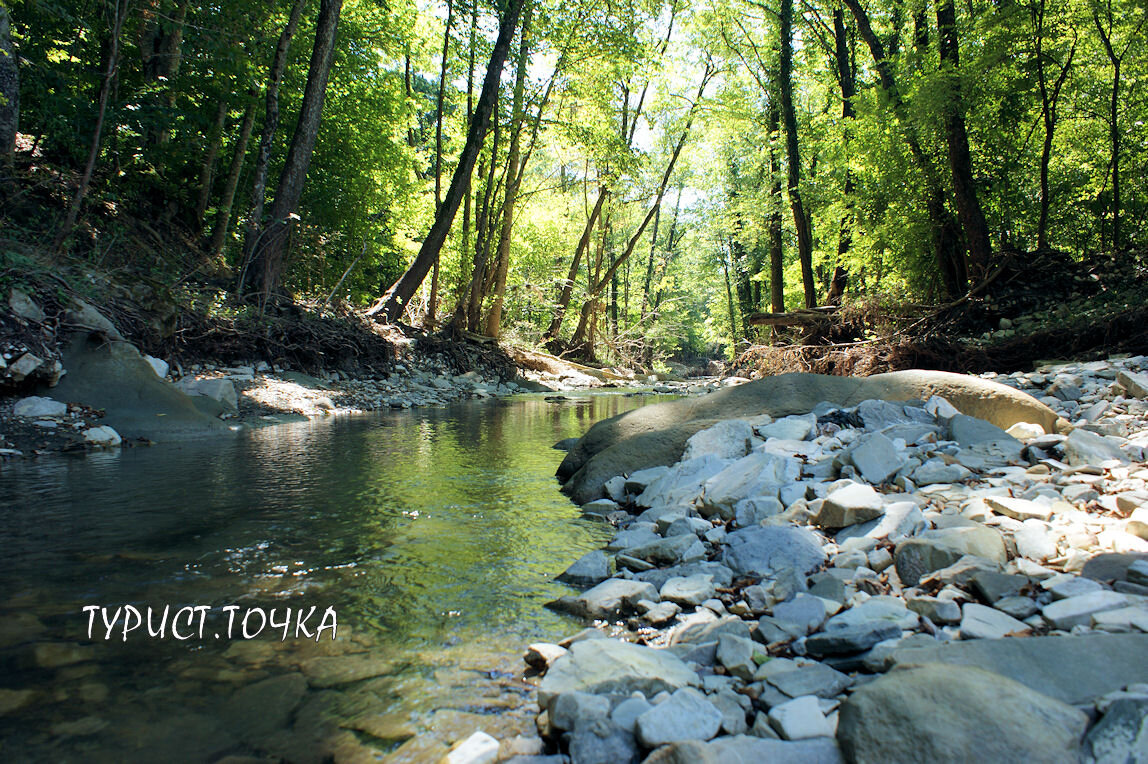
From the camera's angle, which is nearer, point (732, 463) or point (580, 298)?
point (732, 463)

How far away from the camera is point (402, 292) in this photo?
1531cm

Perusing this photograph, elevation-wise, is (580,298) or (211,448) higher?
(580,298)

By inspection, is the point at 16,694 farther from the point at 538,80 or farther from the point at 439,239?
the point at 538,80

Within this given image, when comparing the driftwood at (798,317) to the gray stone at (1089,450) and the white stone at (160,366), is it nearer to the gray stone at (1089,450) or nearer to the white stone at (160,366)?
the gray stone at (1089,450)

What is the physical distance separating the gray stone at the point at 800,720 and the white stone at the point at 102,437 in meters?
6.94

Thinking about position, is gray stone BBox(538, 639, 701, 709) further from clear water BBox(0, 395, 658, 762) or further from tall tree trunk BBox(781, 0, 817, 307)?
tall tree trunk BBox(781, 0, 817, 307)

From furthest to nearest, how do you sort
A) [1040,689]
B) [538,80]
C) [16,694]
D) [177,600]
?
1. [538,80]
2. [177,600]
3. [16,694]
4. [1040,689]

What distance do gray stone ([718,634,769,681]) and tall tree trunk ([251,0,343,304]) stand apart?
1112 cm

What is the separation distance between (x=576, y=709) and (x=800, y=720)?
0.62 m

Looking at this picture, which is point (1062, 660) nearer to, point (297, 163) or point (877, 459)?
point (877, 459)

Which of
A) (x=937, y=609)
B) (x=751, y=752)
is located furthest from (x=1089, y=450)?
(x=751, y=752)

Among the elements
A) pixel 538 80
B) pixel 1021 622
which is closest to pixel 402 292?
pixel 538 80

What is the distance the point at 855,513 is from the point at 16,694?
338cm

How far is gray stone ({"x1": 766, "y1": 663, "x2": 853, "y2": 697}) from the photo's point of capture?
6.10 feet
